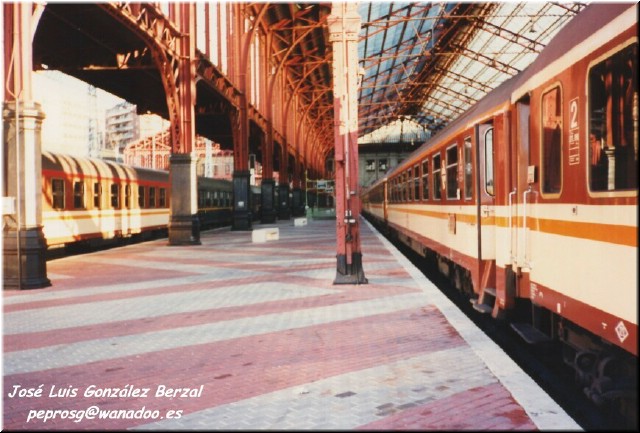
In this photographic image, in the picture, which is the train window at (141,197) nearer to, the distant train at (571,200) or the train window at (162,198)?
the train window at (162,198)

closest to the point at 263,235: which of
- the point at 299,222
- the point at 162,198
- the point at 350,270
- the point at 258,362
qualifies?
the point at 162,198

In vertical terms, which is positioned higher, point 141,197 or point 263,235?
point 141,197

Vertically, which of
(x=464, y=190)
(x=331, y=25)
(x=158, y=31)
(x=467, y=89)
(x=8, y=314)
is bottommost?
(x=8, y=314)

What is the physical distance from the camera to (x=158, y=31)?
21422 mm

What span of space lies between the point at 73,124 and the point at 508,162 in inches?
3451

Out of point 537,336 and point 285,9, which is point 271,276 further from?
point 285,9

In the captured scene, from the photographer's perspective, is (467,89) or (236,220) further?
(467,89)

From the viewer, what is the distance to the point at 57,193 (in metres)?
19.5

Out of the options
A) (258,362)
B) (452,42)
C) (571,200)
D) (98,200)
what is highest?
(452,42)

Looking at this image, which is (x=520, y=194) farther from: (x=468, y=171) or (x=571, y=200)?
(x=468, y=171)

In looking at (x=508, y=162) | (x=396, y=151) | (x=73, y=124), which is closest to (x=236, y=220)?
(x=508, y=162)

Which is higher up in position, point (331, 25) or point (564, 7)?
point (564, 7)

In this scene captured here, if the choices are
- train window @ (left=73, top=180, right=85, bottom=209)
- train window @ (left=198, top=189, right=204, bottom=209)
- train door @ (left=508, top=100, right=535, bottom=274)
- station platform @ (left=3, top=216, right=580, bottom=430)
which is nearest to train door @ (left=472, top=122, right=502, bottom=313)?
station platform @ (left=3, top=216, right=580, bottom=430)

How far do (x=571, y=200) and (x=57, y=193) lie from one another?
1724 cm
